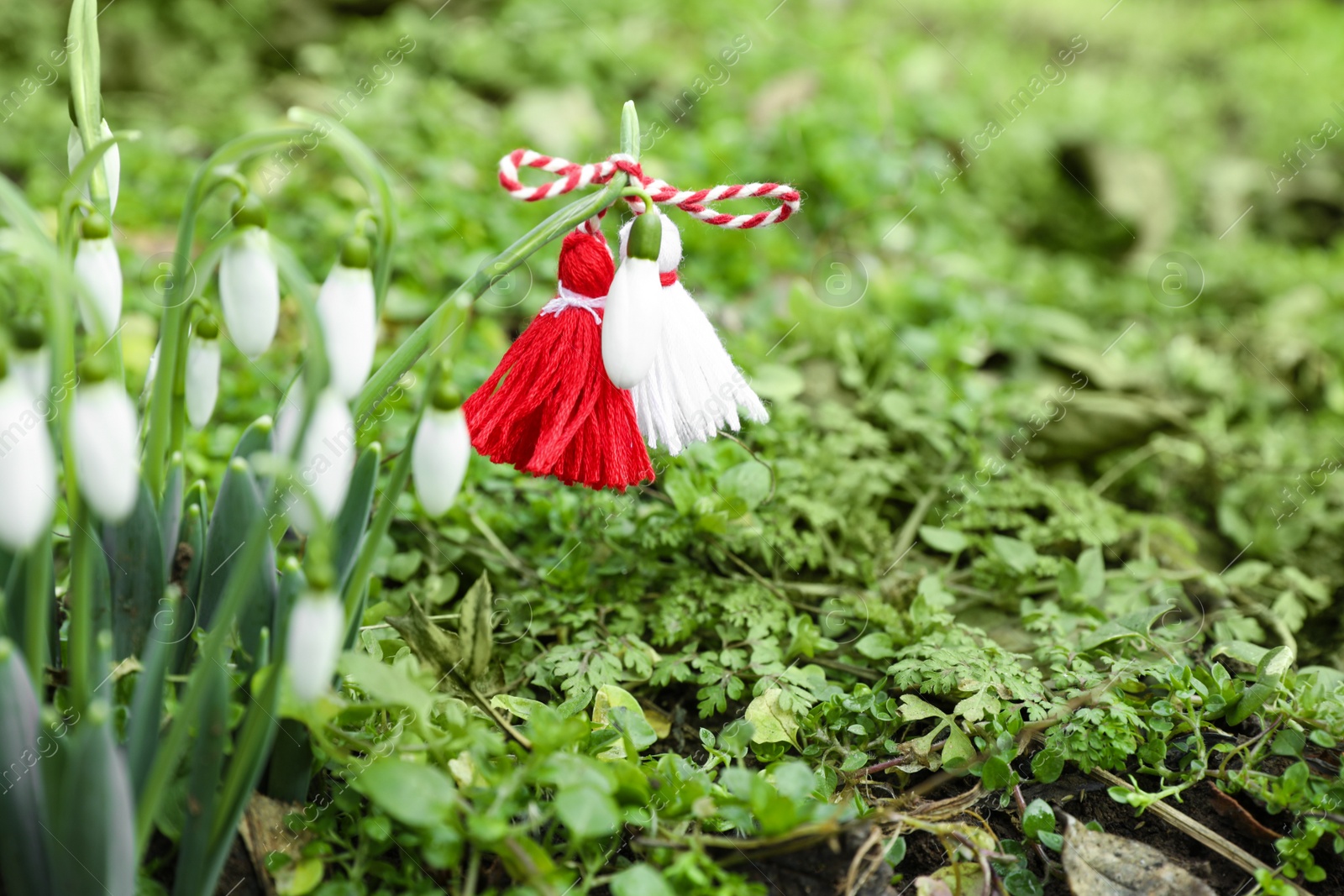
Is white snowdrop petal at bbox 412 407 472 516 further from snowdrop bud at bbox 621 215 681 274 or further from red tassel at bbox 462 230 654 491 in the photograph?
snowdrop bud at bbox 621 215 681 274

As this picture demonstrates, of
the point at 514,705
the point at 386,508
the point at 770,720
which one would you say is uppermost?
the point at 386,508

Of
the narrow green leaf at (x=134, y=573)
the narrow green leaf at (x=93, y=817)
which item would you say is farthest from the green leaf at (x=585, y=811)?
the narrow green leaf at (x=134, y=573)

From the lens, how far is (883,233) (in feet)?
10.2

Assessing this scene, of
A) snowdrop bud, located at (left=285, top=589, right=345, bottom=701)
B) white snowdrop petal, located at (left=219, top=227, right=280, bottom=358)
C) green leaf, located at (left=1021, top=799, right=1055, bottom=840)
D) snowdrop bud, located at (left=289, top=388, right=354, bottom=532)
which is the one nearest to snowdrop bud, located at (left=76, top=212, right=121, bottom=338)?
white snowdrop petal, located at (left=219, top=227, right=280, bottom=358)

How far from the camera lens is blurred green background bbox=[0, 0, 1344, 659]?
6.10 ft

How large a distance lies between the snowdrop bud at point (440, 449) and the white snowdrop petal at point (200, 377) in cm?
25

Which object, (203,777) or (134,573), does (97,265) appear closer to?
(134,573)

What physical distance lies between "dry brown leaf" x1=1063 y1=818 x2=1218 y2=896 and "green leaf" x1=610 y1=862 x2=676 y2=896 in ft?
1.67

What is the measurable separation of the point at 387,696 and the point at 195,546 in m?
0.33

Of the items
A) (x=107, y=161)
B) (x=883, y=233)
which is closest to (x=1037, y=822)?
(x=107, y=161)

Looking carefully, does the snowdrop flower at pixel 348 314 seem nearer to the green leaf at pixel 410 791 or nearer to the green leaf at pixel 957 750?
the green leaf at pixel 410 791

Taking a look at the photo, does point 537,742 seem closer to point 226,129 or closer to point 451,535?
point 451,535

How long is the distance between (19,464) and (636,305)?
56 centimetres

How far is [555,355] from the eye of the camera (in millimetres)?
1158
